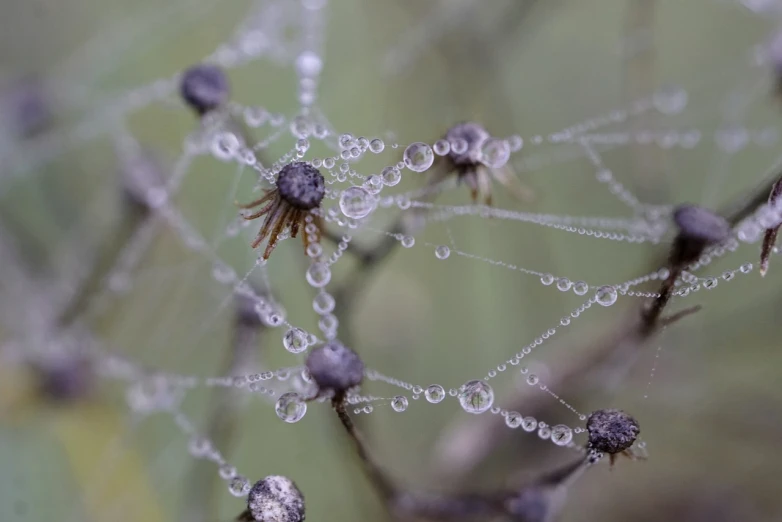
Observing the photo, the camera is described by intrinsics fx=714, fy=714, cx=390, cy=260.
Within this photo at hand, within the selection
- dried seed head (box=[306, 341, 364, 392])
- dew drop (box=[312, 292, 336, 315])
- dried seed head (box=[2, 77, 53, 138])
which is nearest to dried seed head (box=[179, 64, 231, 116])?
dew drop (box=[312, 292, 336, 315])

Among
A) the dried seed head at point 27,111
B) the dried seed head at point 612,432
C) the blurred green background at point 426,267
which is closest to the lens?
the dried seed head at point 612,432

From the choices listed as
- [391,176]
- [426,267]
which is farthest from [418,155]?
[426,267]

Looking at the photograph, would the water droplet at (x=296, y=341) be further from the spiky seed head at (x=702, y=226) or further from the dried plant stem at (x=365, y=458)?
the spiky seed head at (x=702, y=226)

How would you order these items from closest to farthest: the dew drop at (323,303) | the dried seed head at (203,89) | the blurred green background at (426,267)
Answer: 1. the dew drop at (323,303)
2. the dried seed head at (203,89)
3. the blurred green background at (426,267)

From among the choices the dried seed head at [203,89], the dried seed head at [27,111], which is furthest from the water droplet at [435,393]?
the dried seed head at [27,111]

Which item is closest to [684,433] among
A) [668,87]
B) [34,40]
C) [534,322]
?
[534,322]

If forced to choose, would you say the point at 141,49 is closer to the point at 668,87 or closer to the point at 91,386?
the point at 91,386

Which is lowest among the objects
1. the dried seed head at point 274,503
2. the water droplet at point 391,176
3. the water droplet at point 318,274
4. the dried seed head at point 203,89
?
the dried seed head at point 274,503

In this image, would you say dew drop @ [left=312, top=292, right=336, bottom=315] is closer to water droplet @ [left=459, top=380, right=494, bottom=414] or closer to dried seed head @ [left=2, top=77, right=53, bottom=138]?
water droplet @ [left=459, top=380, right=494, bottom=414]
